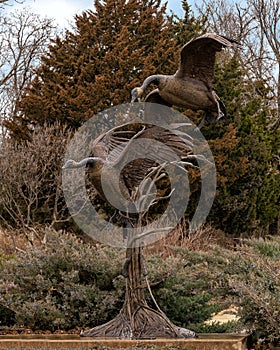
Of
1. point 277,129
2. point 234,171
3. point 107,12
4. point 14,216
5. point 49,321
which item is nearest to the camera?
point 49,321

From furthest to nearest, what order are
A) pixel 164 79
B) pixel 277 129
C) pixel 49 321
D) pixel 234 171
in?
pixel 277 129, pixel 234 171, pixel 49 321, pixel 164 79

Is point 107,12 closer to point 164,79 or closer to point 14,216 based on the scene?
point 14,216

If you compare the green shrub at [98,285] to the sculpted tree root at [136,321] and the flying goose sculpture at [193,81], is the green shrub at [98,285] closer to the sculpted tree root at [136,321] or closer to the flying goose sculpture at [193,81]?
the sculpted tree root at [136,321]

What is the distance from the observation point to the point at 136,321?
5672 millimetres

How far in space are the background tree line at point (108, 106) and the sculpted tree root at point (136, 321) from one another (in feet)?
26.4

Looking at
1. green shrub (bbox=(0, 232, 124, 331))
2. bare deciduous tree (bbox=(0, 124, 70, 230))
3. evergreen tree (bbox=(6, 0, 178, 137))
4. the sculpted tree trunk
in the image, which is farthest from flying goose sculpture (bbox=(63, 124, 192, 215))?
evergreen tree (bbox=(6, 0, 178, 137))

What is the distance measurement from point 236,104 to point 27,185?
642 centimetres

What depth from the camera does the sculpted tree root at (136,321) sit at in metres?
5.60

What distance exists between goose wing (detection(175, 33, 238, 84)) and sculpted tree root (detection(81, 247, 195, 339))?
1673 millimetres

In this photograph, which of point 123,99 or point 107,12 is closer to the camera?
point 123,99

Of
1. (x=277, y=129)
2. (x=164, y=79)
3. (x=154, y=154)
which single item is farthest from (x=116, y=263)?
(x=277, y=129)

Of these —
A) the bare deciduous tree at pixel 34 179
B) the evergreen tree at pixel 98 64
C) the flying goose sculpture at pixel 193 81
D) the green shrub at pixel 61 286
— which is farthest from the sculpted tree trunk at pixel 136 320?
the evergreen tree at pixel 98 64

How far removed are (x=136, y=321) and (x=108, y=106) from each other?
10641 mm

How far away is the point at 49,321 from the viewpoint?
21.3ft
